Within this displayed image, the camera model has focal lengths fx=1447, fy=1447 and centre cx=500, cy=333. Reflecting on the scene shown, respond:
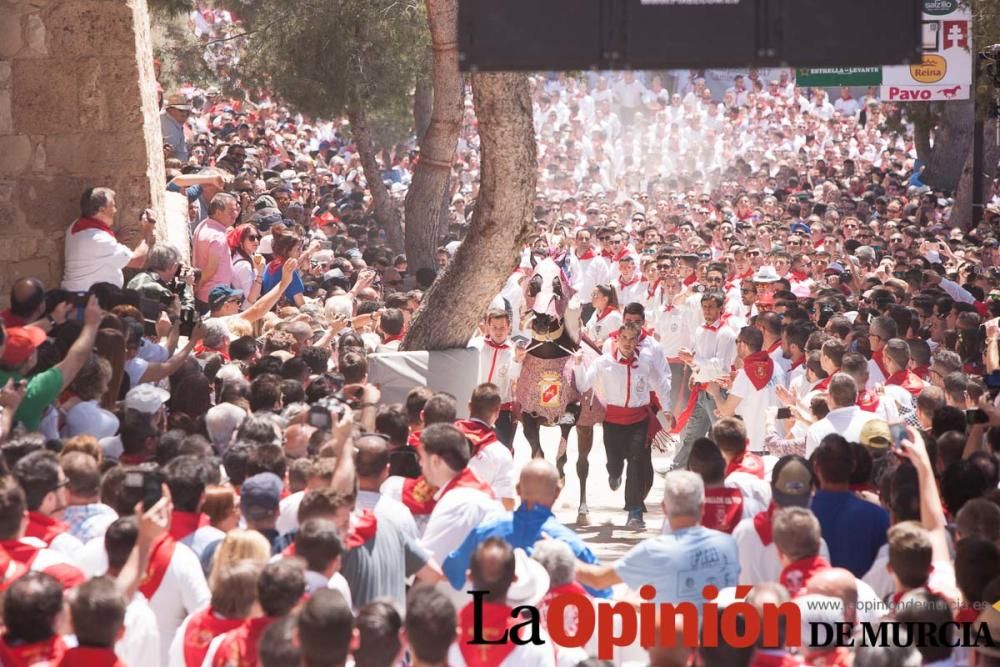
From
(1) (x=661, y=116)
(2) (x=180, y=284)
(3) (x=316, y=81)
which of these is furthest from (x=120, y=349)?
(1) (x=661, y=116)

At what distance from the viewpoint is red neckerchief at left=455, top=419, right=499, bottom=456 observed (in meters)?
8.49

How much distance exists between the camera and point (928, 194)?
26.6 m

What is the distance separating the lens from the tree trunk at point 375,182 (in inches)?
816

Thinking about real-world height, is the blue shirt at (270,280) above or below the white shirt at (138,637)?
above

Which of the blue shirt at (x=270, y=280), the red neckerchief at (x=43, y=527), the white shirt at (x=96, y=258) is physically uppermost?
the white shirt at (x=96, y=258)

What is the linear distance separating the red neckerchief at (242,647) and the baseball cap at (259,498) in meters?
1.22

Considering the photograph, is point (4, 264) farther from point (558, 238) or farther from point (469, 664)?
point (558, 238)

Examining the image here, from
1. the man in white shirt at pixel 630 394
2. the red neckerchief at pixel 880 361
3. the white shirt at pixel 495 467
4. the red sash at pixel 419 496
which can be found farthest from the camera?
the man in white shirt at pixel 630 394

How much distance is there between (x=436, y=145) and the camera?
16.8 meters

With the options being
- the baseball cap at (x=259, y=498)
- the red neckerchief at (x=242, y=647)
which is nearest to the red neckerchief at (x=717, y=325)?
the baseball cap at (x=259, y=498)

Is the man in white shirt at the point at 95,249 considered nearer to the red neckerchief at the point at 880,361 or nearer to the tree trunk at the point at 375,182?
the red neckerchief at the point at 880,361

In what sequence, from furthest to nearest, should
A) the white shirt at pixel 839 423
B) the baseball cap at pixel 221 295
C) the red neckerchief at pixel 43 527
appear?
the baseball cap at pixel 221 295 → the white shirt at pixel 839 423 → the red neckerchief at pixel 43 527

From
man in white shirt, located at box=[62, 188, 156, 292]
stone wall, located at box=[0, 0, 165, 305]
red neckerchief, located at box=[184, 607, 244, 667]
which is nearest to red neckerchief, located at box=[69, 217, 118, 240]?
man in white shirt, located at box=[62, 188, 156, 292]

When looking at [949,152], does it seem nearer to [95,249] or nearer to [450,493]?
[95,249]
